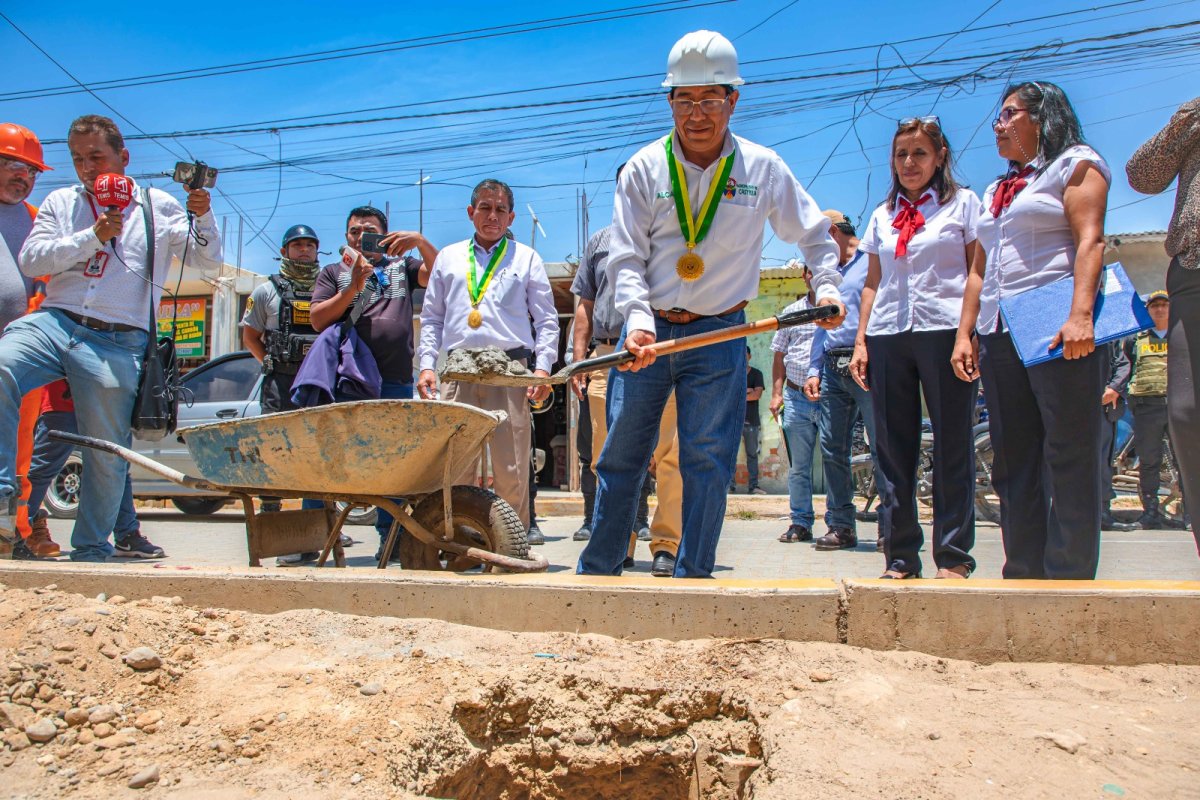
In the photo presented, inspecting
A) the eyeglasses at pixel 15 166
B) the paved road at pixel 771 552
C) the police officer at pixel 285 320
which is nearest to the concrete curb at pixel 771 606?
the paved road at pixel 771 552

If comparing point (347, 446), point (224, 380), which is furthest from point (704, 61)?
point (224, 380)

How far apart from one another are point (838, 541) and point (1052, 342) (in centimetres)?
311

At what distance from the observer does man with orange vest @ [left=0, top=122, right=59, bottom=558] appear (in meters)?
4.77

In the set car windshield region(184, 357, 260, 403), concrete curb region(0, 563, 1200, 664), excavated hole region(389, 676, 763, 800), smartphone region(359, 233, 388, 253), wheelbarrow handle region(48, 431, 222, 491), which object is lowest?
excavated hole region(389, 676, 763, 800)

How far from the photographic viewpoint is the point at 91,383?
4219 millimetres

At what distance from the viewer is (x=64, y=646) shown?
249 centimetres

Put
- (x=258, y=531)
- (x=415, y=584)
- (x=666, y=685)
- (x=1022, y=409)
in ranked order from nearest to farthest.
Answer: (x=666, y=685) < (x=415, y=584) < (x=1022, y=409) < (x=258, y=531)

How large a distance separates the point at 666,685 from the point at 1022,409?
1883 millimetres

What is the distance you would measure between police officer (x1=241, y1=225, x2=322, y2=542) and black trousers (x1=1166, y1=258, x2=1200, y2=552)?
4479 mm

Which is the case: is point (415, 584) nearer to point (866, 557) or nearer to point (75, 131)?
point (75, 131)

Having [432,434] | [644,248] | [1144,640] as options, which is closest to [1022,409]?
[1144,640]

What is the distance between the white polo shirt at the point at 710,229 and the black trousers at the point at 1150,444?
224 inches

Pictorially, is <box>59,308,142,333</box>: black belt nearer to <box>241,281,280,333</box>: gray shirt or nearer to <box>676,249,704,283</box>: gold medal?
<box>241,281,280,333</box>: gray shirt

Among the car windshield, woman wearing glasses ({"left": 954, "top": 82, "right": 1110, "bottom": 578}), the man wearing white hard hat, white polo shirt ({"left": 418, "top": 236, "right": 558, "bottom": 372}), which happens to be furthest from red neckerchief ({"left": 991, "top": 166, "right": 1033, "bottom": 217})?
the car windshield
